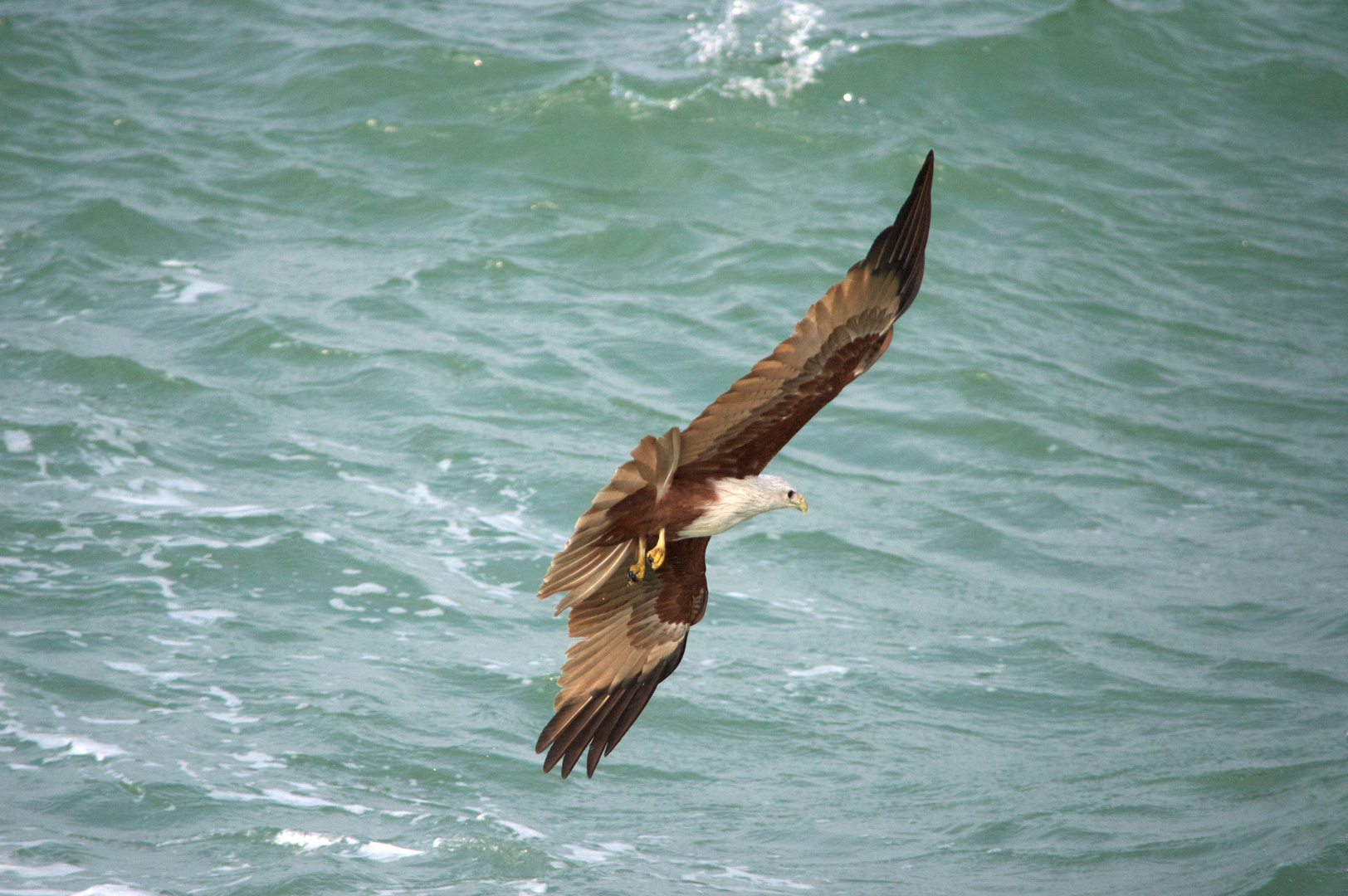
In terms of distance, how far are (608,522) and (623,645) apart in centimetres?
98

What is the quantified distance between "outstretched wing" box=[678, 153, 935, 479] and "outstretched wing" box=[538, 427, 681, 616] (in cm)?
19

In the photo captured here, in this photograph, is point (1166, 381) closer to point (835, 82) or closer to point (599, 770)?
point (835, 82)

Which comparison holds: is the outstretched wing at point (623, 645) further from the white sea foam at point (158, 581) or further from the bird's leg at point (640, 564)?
the white sea foam at point (158, 581)

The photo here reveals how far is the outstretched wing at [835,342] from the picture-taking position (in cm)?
469

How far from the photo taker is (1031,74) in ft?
48.0

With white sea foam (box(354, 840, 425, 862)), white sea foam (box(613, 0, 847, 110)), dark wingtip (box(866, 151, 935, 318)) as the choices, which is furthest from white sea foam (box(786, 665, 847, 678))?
white sea foam (box(613, 0, 847, 110))

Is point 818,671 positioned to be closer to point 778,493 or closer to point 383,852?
point 383,852

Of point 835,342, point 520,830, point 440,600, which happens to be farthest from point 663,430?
point 835,342

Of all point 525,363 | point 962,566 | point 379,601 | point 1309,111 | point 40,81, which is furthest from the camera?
point 1309,111

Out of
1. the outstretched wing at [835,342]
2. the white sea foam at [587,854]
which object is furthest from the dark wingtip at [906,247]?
the white sea foam at [587,854]

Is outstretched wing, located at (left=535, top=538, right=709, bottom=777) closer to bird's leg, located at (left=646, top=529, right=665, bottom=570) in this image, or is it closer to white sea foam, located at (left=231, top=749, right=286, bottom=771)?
bird's leg, located at (left=646, top=529, right=665, bottom=570)

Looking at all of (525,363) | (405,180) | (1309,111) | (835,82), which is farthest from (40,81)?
(1309,111)

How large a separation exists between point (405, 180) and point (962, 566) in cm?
665

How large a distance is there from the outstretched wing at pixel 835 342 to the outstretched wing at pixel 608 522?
188 mm
